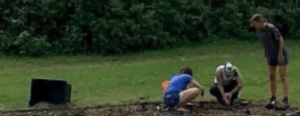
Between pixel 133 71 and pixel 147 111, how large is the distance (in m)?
4.52

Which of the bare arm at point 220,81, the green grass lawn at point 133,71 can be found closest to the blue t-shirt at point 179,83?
the bare arm at point 220,81

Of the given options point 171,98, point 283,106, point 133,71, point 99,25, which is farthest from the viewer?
point 99,25

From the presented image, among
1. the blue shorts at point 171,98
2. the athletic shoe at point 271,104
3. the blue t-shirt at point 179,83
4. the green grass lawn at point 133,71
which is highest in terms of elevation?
the blue t-shirt at point 179,83

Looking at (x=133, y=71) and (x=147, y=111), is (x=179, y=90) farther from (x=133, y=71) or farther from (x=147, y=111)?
(x=133, y=71)

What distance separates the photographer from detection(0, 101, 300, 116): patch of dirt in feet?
35.6

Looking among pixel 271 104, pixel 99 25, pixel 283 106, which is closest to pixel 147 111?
pixel 271 104

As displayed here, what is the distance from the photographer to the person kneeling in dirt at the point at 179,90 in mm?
9984

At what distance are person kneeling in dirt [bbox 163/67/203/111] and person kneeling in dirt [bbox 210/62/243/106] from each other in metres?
0.89

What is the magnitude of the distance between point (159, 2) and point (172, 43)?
1450 mm

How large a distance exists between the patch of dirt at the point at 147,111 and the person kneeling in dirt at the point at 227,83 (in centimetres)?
24

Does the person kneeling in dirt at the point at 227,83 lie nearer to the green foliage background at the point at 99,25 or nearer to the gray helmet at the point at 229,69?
the gray helmet at the point at 229,69

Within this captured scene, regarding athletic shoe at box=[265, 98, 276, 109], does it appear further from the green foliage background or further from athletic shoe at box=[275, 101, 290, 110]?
the green foliage background

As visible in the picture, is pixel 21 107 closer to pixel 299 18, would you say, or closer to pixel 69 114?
pixel 69 114

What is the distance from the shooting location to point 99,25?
19.0m
